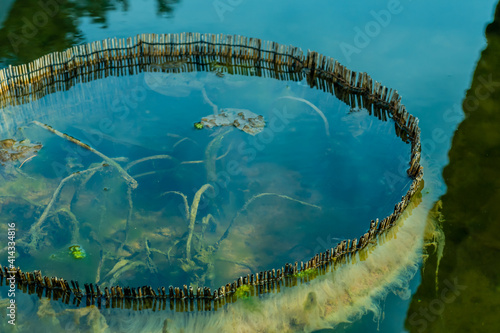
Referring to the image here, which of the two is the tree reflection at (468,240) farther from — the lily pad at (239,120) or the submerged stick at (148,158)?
the submerged stick at (148,158)

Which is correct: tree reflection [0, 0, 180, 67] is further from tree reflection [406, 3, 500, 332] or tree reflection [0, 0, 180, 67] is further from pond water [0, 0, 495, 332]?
tree reflection [406, 3, 500, 332]

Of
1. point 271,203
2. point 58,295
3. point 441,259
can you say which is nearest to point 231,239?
point 271,203

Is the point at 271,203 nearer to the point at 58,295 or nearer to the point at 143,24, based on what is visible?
the point at 58,295

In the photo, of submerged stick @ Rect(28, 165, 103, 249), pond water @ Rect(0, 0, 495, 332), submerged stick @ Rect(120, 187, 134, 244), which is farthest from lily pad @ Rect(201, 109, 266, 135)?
submerged stick @ Rect(28, 165, 103, 249)

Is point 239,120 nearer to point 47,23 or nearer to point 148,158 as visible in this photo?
point 148,158

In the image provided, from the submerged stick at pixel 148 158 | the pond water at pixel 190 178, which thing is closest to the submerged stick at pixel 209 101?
the pond water at pixel 190 178

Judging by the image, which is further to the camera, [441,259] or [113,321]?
[441,259]

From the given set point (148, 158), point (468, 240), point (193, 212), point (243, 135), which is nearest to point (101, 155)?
point (148, 158)
